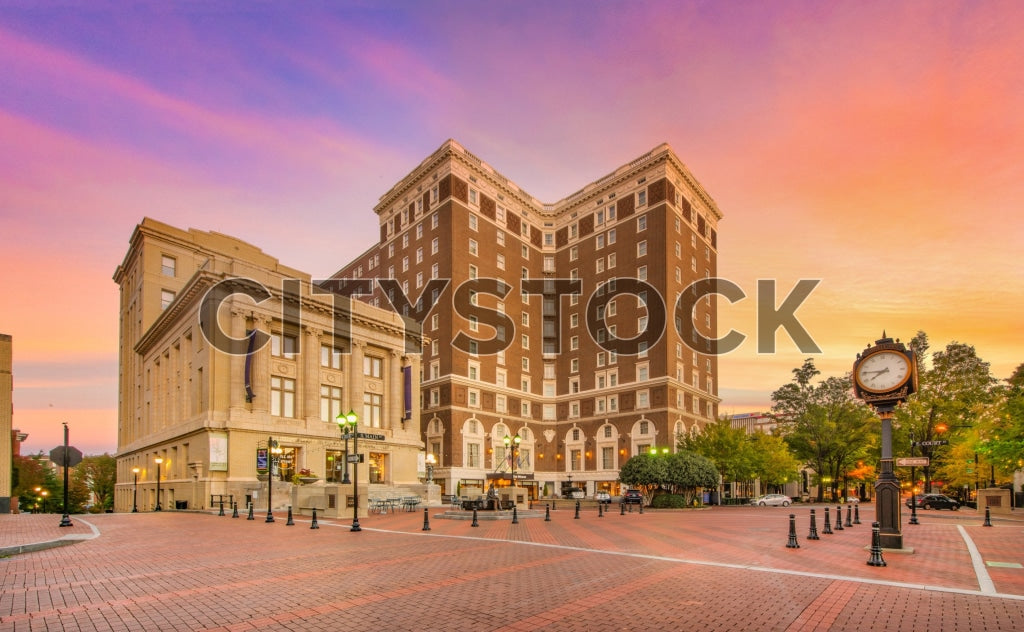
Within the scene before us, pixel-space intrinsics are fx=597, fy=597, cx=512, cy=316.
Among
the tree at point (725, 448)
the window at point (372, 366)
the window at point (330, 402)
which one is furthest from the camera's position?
the tree at point (725, 448)

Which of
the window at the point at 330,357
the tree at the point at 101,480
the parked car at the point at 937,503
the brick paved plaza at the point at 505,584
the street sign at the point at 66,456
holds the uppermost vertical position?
the window at the point at 330,357

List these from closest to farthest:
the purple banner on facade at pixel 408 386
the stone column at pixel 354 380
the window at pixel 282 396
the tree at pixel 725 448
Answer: the window at pixel 282 396 → the stone column at pixel 354 380 → the purple banner on facade at pixel 408 386 → the tree at pixel 725 448

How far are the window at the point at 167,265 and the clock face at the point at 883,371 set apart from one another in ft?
210

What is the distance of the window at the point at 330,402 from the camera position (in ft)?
162

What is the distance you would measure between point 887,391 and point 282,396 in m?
41.0

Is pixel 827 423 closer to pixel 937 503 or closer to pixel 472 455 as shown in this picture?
pixel 937 503

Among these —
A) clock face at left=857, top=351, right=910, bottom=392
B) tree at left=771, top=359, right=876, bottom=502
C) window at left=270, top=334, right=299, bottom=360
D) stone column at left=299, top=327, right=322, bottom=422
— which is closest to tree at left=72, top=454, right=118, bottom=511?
window at left=270, top=334, right=299, bottom=360

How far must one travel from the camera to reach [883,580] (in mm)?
11750

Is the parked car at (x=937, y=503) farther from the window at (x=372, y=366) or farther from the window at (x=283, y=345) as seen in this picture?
the window at (x=283, y=345)

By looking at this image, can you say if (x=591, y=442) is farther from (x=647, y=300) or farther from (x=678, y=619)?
(x=678, y=619)

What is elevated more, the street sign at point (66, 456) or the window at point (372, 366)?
the window at point (372, 366)

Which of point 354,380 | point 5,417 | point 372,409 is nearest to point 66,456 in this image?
point 5,417

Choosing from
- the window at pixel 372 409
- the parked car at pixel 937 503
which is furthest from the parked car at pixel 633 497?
the window at pixel 372 409

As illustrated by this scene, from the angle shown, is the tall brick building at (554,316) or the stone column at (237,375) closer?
the stone column at (237,375)
